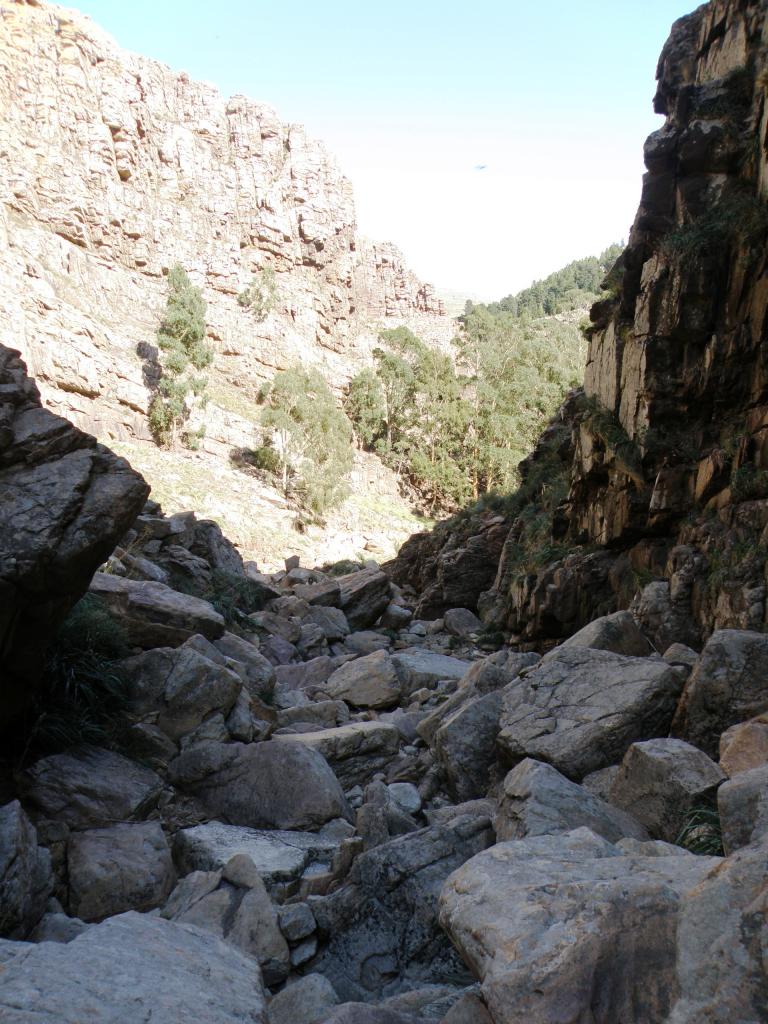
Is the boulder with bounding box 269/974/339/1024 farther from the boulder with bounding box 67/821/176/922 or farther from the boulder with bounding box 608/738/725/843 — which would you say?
the boulder with bounding box 608/738/725/843

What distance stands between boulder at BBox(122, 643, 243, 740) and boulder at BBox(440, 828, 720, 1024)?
379cm

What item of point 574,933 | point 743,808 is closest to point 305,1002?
point 574,933

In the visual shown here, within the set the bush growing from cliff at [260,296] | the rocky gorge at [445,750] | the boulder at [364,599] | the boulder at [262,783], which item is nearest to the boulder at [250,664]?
the rocky gorge at [445,750]

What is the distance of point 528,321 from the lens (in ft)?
158

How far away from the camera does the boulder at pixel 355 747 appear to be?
6.45 meters

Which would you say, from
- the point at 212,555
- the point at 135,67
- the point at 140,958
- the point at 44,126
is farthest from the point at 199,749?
the point at 135,67

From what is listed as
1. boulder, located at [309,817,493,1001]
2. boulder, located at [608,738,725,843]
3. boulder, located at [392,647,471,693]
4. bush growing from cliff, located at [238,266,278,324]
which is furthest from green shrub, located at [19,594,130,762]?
bush growing from cliff, located at [238,266,278,324]

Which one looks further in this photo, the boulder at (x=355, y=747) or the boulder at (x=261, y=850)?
the boulder at (x=355, y=747)

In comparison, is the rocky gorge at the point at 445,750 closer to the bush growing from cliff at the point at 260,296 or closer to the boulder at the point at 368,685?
the boulder at the point at 368,685

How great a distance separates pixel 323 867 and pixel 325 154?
67604mm

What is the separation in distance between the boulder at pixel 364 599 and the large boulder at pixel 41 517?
10.1 m

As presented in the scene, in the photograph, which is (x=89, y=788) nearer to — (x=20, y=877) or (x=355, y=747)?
(x=20, y=877)

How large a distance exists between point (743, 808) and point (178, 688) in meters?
4.51

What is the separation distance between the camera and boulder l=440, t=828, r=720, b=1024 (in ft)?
6.88
